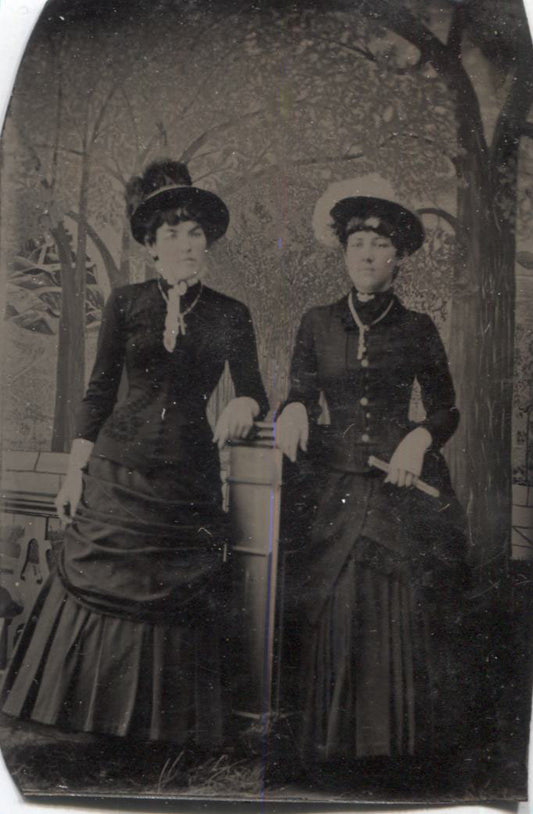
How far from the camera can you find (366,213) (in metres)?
3.11

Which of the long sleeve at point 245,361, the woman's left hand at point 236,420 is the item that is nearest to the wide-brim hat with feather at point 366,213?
the long sleeve at point 245,361

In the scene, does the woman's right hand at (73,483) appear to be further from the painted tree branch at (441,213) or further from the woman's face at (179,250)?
the painted tree branch at (441,213)

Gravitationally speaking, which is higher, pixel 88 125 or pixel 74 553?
pixel 88 125

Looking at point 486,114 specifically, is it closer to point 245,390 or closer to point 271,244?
point 271,244

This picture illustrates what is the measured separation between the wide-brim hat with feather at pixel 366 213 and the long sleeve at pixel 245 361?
0.39 m

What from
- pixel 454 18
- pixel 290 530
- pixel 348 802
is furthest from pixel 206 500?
pixel 454 18

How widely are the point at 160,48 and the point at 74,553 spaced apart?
178 cm

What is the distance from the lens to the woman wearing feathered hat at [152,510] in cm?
302

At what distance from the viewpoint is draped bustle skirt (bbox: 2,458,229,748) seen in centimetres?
302

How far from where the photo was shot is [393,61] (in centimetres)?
315

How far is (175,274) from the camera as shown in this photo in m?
3.10

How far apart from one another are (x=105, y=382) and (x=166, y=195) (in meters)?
0.68

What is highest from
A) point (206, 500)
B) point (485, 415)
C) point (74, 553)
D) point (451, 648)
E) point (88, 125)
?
point (88, 125)

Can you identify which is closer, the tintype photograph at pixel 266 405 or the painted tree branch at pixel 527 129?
the tintype photograph at pixel 266 405
